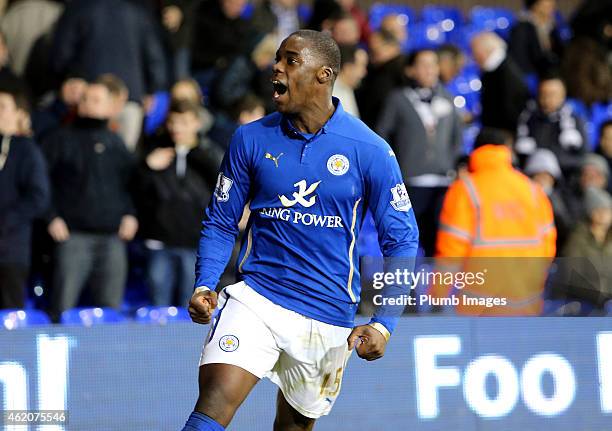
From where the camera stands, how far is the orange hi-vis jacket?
7520 millimetres

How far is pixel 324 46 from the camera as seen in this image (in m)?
5.26

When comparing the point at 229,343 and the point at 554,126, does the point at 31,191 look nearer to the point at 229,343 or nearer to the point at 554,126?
the point at 229,343

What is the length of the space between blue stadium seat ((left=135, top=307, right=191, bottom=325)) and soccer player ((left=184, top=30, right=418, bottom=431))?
2359mm

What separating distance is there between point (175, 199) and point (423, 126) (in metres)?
2.39

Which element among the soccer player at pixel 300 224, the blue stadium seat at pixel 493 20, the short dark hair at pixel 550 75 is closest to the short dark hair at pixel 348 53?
the short dark hair at pixel 550 75

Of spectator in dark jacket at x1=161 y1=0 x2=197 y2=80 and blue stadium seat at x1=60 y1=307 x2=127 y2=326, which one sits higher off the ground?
spectator in dark jacket at x1=161 y1=0 x2=197 y2=80

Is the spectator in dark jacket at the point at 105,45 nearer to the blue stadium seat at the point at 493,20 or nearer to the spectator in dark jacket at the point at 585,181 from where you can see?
the spectator in dark jacket at the point at 585,181

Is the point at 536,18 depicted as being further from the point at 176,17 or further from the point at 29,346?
the point at 29,346

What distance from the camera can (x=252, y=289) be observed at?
5.32 metres

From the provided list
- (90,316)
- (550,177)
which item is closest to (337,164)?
(90,316)

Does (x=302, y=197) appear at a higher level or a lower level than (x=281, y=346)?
higher

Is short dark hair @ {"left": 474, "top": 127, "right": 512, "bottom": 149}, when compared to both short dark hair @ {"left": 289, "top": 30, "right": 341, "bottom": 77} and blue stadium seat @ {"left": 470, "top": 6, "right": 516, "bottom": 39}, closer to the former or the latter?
short dark hair @ {"left": 289, "top": 30, "right": 341, "bottom": 77}

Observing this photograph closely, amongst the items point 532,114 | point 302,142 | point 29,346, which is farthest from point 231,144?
point 532,114

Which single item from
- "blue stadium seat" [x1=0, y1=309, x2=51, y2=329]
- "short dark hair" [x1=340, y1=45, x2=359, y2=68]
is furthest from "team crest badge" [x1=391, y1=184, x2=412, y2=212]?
"short dark hair" [x1=340, y1=45, x2=359, y2=68]
